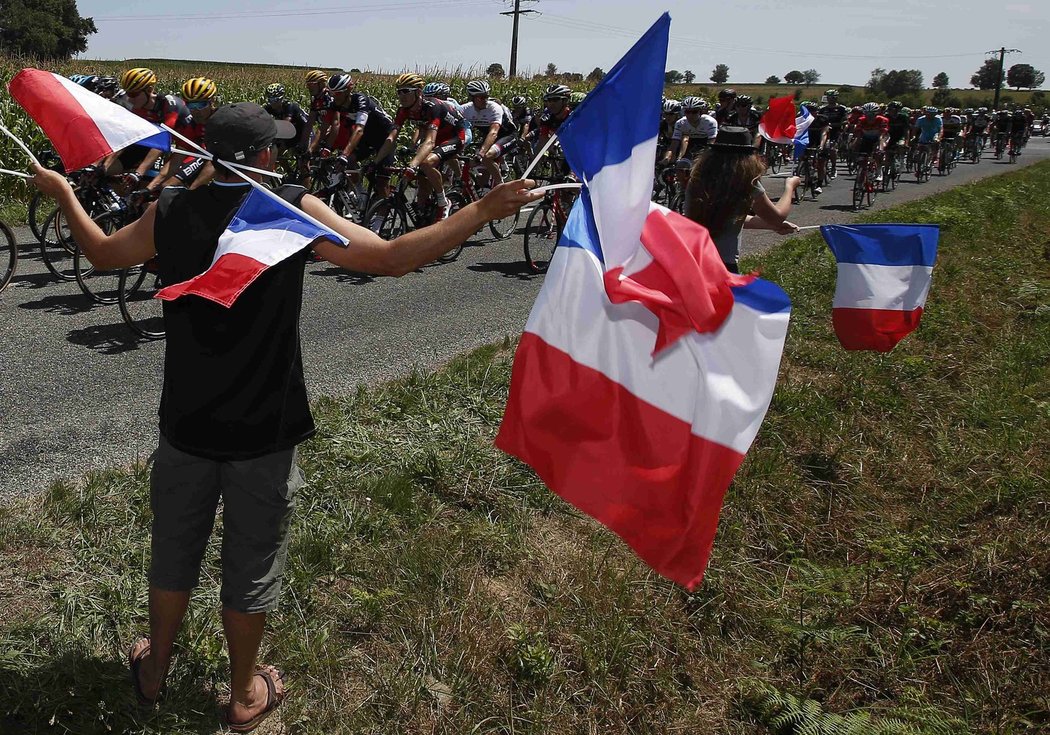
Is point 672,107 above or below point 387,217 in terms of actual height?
above

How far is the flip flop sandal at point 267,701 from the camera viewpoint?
302 cm

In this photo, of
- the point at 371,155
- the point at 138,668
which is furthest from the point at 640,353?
the point at 371,155

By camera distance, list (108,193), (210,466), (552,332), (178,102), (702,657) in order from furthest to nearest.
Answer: (178,102)
(108,193)
(702,657)
(552,332)
(210,466)

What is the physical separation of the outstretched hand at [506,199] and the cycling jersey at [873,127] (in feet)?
63.0

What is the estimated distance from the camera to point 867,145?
1955 centimetres

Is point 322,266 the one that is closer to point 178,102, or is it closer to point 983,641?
point 178,102

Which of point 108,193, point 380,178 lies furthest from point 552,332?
point 380,178

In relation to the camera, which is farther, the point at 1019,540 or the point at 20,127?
the point at 20,127

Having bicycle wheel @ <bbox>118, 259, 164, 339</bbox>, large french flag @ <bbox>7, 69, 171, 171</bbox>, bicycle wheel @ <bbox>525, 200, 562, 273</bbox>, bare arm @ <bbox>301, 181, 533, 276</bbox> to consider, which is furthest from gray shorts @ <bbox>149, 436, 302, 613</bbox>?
bicycle wheel @ <bbox>525, 200, 562, 273</bbox>

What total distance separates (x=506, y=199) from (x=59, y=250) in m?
9.57

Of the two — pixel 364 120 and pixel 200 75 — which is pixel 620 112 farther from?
pixel 200 75

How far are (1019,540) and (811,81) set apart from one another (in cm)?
13629

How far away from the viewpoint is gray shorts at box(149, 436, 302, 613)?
2.75m

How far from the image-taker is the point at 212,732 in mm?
3031
